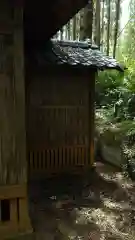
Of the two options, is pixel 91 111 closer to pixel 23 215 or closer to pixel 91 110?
pixel 91 110

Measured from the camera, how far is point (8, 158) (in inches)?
157

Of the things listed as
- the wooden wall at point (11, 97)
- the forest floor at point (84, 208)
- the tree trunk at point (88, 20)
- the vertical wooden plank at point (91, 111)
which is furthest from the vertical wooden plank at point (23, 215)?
the tree trunk at point (88, 20)

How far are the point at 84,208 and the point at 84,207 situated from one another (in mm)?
43

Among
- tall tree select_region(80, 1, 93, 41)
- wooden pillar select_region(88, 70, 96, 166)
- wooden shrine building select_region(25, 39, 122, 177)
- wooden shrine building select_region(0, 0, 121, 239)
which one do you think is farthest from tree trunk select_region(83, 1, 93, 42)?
wooden pillar select_region(88, 70, 96, 166)

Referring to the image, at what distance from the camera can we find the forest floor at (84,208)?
4.46 meters

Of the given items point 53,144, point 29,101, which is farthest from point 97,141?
point 29,101

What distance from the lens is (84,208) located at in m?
5.32

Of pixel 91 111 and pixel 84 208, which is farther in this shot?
pixel 91 111

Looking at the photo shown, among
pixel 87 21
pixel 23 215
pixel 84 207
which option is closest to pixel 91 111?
pixel 84 207

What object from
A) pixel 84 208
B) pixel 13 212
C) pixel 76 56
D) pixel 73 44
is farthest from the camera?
pixel 73 44

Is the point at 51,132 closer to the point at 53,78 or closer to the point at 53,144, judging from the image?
the point at 53,144

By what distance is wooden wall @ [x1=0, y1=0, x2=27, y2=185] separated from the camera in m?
3.88

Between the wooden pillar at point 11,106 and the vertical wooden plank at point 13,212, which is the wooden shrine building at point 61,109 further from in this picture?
the vertical wooden plank at point 13,212

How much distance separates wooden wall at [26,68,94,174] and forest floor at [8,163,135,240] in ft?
1.60
